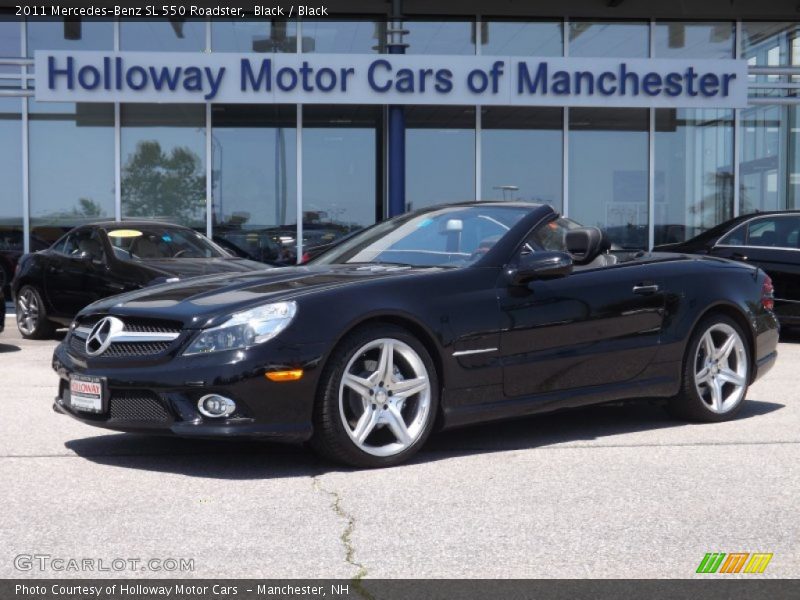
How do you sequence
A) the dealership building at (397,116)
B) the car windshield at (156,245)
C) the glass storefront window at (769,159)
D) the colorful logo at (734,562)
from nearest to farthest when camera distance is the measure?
1. the colorful logo at (734,562)
2. the car windshield at (156,245)
3. the dealership building at (397,116)
4. the glass storefront window at (769,159)

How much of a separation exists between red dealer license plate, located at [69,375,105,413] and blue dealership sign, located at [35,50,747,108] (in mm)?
11737

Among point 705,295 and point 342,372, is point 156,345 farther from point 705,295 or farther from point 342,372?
point 705,295

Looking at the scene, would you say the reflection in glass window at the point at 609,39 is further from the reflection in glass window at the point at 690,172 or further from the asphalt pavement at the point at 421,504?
the asphalt pavement at the point at 421,504

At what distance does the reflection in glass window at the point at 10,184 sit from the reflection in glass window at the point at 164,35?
201 centimetres

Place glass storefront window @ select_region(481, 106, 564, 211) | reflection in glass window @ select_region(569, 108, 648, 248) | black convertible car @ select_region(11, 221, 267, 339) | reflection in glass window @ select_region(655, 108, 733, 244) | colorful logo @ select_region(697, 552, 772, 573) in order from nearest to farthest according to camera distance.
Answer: colorful logo @ select_region(697, 552, 772, 573), black convertible car @ select_region(11, 221, 267, 339), glass storefront window @ select_region(481, 106, 564, 211), reflection in glass window @ select_region(569, 108, 648, 248), reflection in glass window @ select_region(655, 108, 733, 244)

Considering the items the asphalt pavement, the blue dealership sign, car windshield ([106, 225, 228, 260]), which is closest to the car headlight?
the asphalt pavement

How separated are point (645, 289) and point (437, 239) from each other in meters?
1.26

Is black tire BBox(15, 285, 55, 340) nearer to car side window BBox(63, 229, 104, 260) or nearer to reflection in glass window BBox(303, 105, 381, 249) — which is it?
car side window BBox(63, 229, 104, 260)

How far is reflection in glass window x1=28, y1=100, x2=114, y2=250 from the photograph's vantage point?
17891mm

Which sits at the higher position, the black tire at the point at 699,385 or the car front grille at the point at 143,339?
the car front grille at the point at 143,339

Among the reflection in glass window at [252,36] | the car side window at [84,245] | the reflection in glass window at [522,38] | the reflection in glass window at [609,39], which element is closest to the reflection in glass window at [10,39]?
the reflection in glass window at [252,36]

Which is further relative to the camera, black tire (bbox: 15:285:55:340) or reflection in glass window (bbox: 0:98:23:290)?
reflection in glass window (bbox: 0:98:23:290)

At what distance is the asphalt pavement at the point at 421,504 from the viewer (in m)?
4.02

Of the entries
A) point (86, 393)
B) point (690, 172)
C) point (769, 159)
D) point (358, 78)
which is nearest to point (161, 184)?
point (358, 78)
